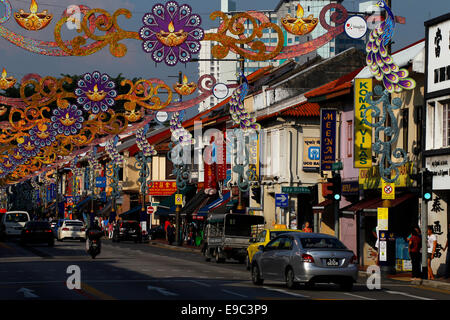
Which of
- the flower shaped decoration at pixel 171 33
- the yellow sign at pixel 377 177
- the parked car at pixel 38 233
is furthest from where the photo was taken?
the parked car at pixel 38 233

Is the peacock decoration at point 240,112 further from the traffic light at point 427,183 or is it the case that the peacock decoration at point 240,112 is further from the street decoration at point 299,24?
the street decoration at point 299,24

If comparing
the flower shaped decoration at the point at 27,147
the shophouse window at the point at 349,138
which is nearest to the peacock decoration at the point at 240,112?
the shophouse window at the point at 349,138

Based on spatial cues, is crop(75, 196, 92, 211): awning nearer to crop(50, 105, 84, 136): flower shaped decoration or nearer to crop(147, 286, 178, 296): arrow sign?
crop(50, 105, 84, 136): flower shaped decoration

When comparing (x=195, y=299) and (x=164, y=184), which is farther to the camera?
(x=164, y=184)

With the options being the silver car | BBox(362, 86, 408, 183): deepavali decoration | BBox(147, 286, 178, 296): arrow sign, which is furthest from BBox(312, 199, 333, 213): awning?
BBox(147, 286, 178, 296): arrow sign

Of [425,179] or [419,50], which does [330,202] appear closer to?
[419,50]

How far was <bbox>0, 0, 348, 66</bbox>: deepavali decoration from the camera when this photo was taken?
28.7 m

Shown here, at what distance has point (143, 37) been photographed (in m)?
29.5

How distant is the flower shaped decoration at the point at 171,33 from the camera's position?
29500mm

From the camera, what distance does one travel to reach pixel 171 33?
2955cm

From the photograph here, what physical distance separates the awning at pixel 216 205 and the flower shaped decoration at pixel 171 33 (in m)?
36.6

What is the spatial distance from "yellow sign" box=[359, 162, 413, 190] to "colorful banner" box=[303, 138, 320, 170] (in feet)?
37.1
